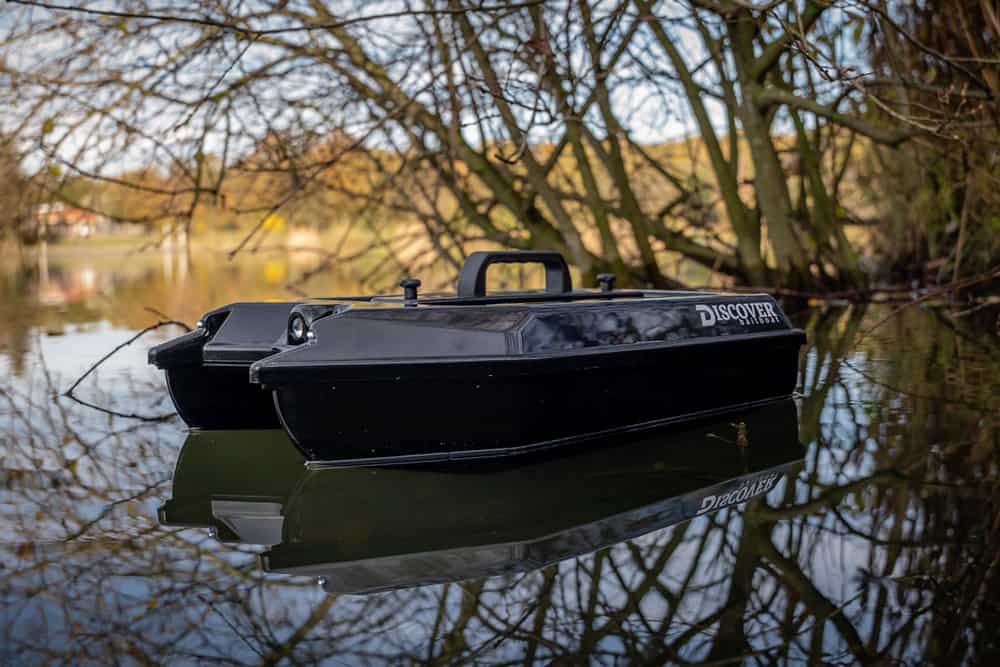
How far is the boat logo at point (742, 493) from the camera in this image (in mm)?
3637

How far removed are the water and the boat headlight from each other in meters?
0.49

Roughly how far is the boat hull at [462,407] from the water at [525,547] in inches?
4.5

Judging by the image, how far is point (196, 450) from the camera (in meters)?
4.84

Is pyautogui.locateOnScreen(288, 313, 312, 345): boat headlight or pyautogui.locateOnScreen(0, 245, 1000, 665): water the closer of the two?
pyautogui.locateOnScreen(0, 245, 1000, 665): water

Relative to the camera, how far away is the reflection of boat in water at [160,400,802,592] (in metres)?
3.12

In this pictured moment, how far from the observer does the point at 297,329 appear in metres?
4.57

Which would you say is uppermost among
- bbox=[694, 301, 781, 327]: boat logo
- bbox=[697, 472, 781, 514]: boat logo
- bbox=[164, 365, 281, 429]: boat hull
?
bbox=[694, 301, 781, 327]: boat logo

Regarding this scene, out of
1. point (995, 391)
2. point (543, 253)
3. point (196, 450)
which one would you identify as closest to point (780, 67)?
point (995, 391)

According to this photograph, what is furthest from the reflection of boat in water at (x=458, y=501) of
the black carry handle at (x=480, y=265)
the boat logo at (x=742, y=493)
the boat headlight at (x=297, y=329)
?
the black carry handle at (x=480, y=265)

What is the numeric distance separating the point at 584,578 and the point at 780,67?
9741 mm

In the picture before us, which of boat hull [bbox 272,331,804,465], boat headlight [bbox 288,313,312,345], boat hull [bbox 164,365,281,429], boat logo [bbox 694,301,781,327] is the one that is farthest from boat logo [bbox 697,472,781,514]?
boat hull [bbox 164,365,281,429]

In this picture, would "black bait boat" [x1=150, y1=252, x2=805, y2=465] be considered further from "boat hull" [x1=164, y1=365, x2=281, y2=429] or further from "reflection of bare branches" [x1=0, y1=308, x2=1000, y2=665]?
"reflection of bare branches" [x1=0, y1=308, x2=1000, y2=665]

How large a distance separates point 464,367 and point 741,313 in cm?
176

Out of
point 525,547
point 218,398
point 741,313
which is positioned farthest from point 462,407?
point 741,313
